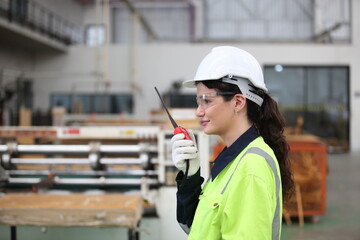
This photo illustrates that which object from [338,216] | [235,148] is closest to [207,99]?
[235,148]

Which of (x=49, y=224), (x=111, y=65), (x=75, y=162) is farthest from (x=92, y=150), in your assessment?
(x=111, y=65)

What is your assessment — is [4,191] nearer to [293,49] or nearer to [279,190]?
[279,190]

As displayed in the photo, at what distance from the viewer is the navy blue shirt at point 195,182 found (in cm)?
134

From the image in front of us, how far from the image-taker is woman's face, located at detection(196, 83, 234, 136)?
133cm

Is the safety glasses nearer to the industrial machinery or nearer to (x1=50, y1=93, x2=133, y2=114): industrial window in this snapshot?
the industrial machinery

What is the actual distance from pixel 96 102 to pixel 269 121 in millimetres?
13156

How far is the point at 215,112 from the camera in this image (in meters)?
1.33

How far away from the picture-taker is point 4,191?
3576 mm

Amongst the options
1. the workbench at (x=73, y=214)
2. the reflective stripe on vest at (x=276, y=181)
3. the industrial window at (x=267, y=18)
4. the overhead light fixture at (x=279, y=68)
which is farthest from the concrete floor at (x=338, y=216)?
the industrial window at (x=267, y=18)

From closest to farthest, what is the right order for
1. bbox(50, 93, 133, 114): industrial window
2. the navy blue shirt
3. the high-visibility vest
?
the high-visibility vest, the navy blue shirt, bbox(50, 93, 133, 114): industrial window

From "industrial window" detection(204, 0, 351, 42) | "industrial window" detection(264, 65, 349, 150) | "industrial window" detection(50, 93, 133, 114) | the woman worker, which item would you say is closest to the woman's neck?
the woman worker

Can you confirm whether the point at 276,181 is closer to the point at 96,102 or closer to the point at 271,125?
the point at 271,125

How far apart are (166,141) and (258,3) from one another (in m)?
13.4

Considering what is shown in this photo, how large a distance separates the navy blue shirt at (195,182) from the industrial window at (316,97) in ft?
43.4
